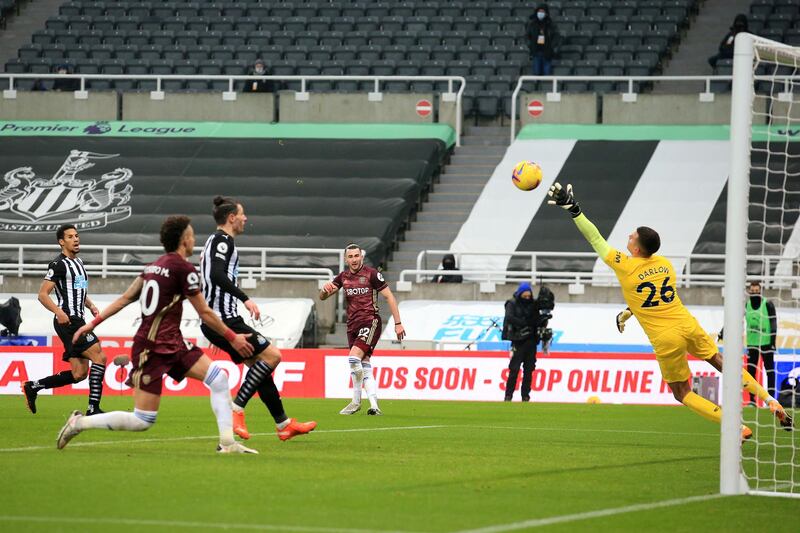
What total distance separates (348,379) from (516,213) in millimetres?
10192

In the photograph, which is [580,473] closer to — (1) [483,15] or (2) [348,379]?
(2) [348,379]

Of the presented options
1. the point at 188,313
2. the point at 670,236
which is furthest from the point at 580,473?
the point at 670,236

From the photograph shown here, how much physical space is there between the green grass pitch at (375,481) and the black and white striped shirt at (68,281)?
1.40 meters

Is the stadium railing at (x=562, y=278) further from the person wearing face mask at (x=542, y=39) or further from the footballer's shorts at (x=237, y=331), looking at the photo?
the footballer's shorts at (x=237, y=331)

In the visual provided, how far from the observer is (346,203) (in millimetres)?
34281

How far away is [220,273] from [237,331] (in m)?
0.72

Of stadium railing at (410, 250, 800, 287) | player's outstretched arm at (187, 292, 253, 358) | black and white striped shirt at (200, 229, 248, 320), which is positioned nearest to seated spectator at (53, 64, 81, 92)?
stadium railing at (410, 250, 800, 287)

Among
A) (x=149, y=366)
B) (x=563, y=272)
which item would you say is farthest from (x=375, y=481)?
(x=563, y=272)

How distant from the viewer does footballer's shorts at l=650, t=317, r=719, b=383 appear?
42.4ft

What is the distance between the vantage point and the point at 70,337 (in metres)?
16.4

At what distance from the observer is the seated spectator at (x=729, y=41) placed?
1398 inches

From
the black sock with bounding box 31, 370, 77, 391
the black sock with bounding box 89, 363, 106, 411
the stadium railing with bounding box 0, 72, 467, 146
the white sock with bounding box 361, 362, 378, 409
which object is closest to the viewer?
the black sock with bounding box 89, 363, 106, 411

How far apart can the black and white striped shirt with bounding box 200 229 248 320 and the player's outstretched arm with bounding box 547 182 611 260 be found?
9.51ft

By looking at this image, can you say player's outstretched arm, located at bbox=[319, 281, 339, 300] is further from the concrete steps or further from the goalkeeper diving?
the concrete steps
